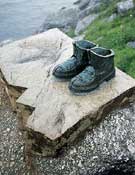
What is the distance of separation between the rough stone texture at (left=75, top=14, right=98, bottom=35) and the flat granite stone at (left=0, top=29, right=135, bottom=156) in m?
5.30

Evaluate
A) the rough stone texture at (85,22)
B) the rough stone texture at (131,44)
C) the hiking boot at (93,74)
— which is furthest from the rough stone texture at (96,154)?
the rough stone texture at (85,22)

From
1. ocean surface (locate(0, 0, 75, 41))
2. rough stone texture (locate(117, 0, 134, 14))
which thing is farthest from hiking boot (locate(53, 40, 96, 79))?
ocean surface (locate(0, 0, 75, 41))

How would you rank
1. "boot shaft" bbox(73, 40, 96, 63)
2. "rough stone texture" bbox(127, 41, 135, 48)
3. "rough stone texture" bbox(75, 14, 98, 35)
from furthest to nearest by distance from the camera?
"rough stone texture" bbox(75, 14, 98, 35), "rough stone texture" bbox(127, 41, 135, 48), "boot shaft" bbox(73, 40, 96, 63)

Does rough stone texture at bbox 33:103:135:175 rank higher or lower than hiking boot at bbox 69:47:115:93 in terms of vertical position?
lower

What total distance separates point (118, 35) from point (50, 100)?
3.77m

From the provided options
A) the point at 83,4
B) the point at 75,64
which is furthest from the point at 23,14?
the point at 75,64

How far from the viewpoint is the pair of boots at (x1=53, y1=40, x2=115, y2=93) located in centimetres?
425

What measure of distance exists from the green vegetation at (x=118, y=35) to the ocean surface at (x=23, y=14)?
2.88 metres

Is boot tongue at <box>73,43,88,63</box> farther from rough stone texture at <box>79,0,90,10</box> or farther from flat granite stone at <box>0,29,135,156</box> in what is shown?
rough stone texture at <box>79,0,90,10</box>

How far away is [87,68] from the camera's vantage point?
436 cm

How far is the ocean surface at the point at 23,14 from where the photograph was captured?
39.5ft

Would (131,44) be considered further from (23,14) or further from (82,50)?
(23,14)

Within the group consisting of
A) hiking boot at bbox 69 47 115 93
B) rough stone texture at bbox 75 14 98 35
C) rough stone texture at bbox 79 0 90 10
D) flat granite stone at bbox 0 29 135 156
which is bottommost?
rough stone texture at bbox 79 0 90 10

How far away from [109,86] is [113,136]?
579 millimetres
